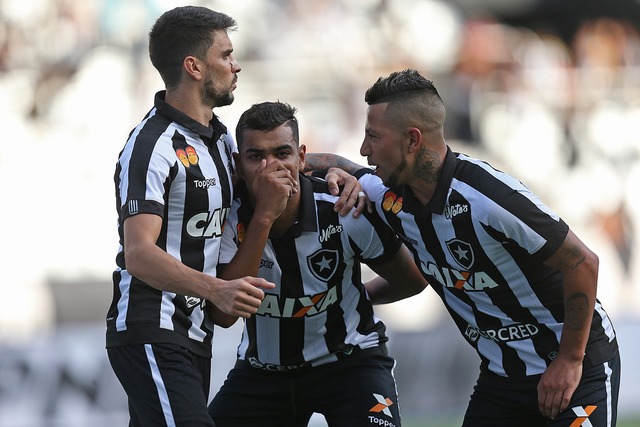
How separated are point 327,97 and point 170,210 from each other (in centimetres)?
720

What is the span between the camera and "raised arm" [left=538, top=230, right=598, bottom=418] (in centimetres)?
394

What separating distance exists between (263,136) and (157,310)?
85cm

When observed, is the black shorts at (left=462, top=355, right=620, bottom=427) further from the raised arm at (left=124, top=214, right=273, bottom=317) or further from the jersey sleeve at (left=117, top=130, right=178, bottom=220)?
the jersey sleeve at (left=117, top=130, right=178, bottom=220)

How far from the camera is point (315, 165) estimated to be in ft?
15.9

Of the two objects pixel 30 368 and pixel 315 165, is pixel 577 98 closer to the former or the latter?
pixel 30 368

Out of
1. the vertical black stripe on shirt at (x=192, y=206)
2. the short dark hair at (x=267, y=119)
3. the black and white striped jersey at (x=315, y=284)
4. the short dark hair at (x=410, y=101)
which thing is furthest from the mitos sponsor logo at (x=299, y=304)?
the short dark hair at (x=410, y=101)

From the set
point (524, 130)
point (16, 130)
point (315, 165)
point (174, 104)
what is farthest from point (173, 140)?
point (524, 130)

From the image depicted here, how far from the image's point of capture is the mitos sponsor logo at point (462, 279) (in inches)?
164

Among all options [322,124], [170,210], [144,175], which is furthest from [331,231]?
[322,124]

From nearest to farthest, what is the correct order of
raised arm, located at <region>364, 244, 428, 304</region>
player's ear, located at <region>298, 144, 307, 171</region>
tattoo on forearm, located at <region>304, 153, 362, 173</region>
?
player's ear, located at <region>298, 144, 307, 171</region> → raised arm, located at <region>364, 244, 428, 304</region> → tattoo on forearm, located at <region>304, 153, 362, 173</region>

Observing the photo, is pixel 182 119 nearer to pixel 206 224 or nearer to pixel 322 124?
pixel 206 224

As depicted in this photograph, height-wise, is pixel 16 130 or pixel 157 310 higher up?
pixel 16 130

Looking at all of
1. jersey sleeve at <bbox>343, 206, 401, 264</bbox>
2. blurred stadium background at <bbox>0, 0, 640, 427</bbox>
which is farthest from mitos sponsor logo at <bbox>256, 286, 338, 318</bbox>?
blurred stadium background at <bbox>0, 0, 640, 427</bbox>

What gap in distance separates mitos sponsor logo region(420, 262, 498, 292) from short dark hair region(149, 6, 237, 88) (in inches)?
52.3
